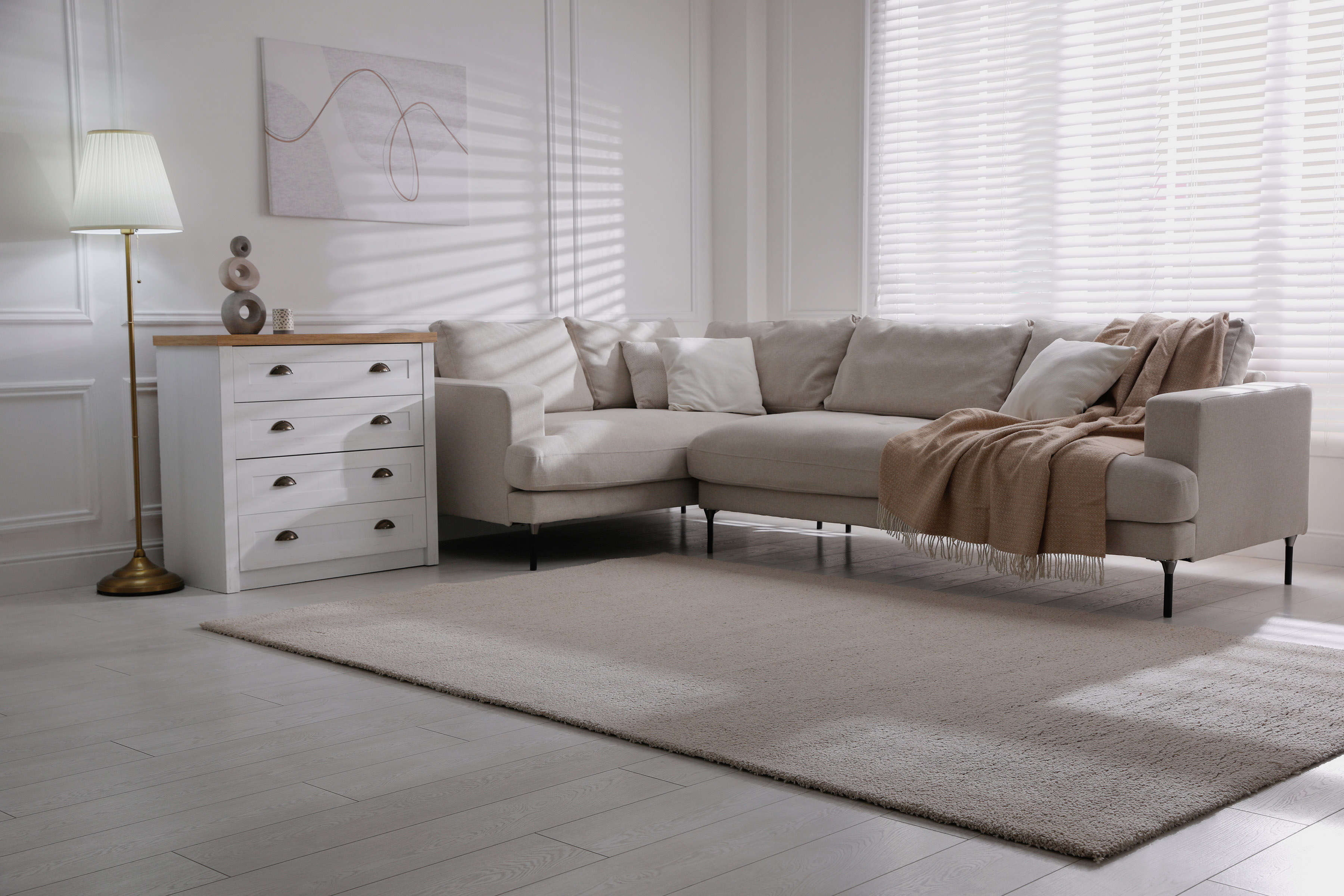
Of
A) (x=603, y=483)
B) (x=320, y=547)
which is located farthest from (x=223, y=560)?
(x=603, y=483)

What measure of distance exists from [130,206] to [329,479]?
1013 mm

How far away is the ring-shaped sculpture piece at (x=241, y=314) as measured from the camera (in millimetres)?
3912

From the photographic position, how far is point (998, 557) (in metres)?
3.49

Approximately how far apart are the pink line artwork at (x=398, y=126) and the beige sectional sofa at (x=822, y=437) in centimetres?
61

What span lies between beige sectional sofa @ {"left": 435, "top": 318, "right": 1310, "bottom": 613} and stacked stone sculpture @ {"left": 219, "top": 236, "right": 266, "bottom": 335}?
705 mm

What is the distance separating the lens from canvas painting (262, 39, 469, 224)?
4375 millimetres

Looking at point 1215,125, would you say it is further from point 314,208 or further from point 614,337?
point 314,208

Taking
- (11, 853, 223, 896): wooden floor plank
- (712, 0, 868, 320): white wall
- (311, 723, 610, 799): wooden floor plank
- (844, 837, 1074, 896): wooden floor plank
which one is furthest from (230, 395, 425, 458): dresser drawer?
(844, 837, 1074, 896): wooden floor plank

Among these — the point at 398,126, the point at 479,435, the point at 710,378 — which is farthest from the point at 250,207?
the point at 710,378

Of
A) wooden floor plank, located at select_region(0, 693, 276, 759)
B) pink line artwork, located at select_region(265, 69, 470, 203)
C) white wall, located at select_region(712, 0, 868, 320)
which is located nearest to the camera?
→ wooden floor plank, located at select_region(0, 693, 276, 759)

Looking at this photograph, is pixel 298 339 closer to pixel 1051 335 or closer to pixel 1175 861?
pixel 1051 335

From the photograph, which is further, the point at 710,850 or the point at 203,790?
the point at 203,790

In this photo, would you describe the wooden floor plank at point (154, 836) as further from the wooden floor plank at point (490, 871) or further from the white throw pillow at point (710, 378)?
the white throw pillow at point (710, 378)

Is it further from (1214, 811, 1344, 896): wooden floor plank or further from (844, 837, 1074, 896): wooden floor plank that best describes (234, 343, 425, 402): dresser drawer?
(1214, 811, 1344, 896): wooden floor plank
